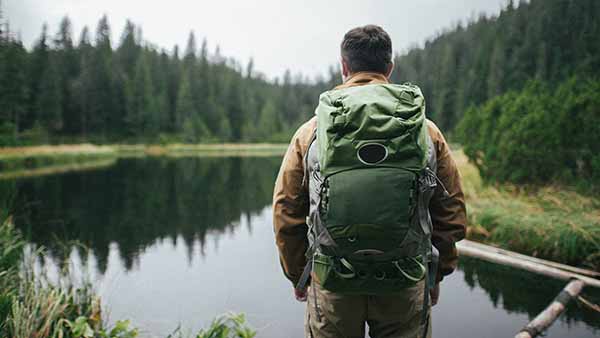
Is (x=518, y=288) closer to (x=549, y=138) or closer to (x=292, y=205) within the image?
(x=549, y=138)

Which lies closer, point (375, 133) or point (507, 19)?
point (375, 133)

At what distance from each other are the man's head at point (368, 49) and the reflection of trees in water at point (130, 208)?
23.6ft

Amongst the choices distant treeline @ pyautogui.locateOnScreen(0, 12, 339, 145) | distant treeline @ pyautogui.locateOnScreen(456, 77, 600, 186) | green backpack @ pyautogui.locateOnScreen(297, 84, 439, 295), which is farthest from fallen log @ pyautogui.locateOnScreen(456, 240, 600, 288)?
distant treeline @ pyautogui.locateOnScreen(0, 12, 339, 145)

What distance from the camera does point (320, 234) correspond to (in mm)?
2104

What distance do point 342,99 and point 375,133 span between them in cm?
25

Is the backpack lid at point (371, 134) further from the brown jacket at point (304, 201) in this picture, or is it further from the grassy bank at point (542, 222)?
the grassy bank at point (542, 222)

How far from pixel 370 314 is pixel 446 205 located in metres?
0.74

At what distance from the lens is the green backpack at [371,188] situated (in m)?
1.96

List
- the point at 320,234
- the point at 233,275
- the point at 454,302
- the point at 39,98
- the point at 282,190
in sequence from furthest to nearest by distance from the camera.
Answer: the point at 39,98 → the point at 233,275 → the point at 454,302 → the point at 282,190 → the point at 320,234

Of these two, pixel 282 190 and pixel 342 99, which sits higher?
pixel 342 99

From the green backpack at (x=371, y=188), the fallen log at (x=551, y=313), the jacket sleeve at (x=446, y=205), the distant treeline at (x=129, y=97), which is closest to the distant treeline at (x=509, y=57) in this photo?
the fallen log at (x=551, y=313)

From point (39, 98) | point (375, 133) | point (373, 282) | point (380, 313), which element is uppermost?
point (39, 98)

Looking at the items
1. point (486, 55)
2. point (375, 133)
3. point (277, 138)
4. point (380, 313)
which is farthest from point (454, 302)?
point (277, 138)

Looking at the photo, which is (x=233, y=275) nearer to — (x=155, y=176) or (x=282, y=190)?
(x=282, y=190)
